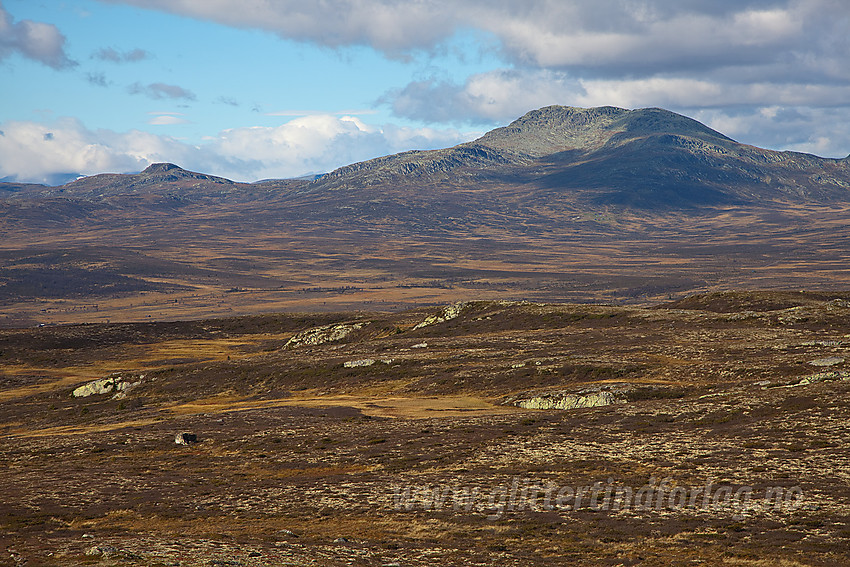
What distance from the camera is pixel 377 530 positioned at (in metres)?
28.0

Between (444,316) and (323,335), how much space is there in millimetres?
18506

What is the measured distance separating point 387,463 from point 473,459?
15.1 ft

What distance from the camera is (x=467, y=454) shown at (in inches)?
1521

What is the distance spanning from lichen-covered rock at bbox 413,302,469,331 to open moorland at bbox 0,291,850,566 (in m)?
17.7

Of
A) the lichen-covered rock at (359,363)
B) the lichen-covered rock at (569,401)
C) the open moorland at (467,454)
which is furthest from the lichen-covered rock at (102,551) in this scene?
the lichen-covered rock at (359,363)

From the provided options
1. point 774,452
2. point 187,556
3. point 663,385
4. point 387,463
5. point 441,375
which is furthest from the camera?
point 441,375

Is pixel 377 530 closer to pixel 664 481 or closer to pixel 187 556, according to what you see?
pixel 187 556

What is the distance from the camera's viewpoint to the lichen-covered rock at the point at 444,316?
337 feet

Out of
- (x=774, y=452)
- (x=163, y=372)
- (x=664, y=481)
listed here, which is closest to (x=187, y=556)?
(x=664, y=481)

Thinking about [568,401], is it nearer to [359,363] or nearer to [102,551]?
[359,363]

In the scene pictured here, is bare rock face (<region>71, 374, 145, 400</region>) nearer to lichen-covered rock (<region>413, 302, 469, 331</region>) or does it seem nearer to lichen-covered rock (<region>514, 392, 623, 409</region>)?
lichen-covered rock (<region>413, 302, 469, 331</region>)

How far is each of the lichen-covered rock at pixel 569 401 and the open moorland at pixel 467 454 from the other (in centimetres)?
14


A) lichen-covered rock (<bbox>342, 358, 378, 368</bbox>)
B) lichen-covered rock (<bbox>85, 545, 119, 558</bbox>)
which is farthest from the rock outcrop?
lichen-covered rock (<bbox>85, 545, 119, 558</bbox>)

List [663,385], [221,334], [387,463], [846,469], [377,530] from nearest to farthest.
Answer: [377,530]
[846,469]
[387,463]
[663,385]
[221,334]
